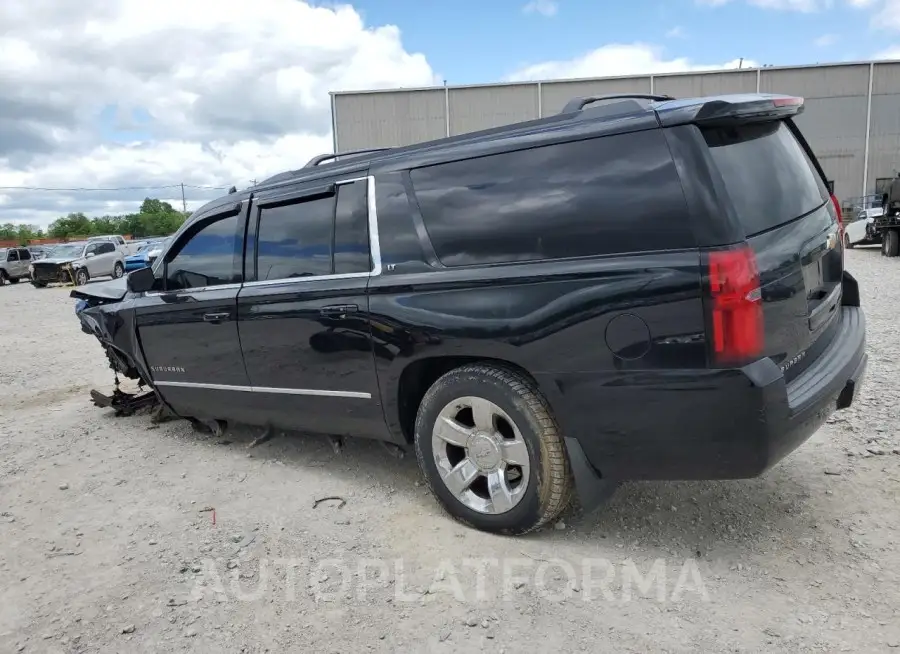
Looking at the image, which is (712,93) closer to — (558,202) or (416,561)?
(558,202)

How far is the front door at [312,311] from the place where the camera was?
11.4 feet

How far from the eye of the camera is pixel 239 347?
4.09m

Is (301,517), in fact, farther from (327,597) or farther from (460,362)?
(460,362)

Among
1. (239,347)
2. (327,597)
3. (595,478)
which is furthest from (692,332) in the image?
(239,347)

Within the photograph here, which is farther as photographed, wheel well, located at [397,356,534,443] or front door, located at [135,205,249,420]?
front door, located at [135,205,249,420]

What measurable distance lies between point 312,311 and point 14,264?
32282 millimetres

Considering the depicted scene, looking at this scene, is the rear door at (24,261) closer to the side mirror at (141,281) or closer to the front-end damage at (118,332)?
the front-end damage at (118,332)

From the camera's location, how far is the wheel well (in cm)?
322

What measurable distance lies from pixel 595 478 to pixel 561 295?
2.65ft

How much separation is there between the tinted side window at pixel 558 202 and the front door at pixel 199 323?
1616mm

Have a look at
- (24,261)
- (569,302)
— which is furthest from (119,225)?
(569,302)

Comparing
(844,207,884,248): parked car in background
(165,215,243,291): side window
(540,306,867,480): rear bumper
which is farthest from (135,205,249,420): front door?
(844,207,884,248): parked car in background

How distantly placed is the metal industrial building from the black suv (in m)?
30.0

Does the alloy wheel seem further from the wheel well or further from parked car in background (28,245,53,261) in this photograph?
A: parked car in background (28,245,53,261)
